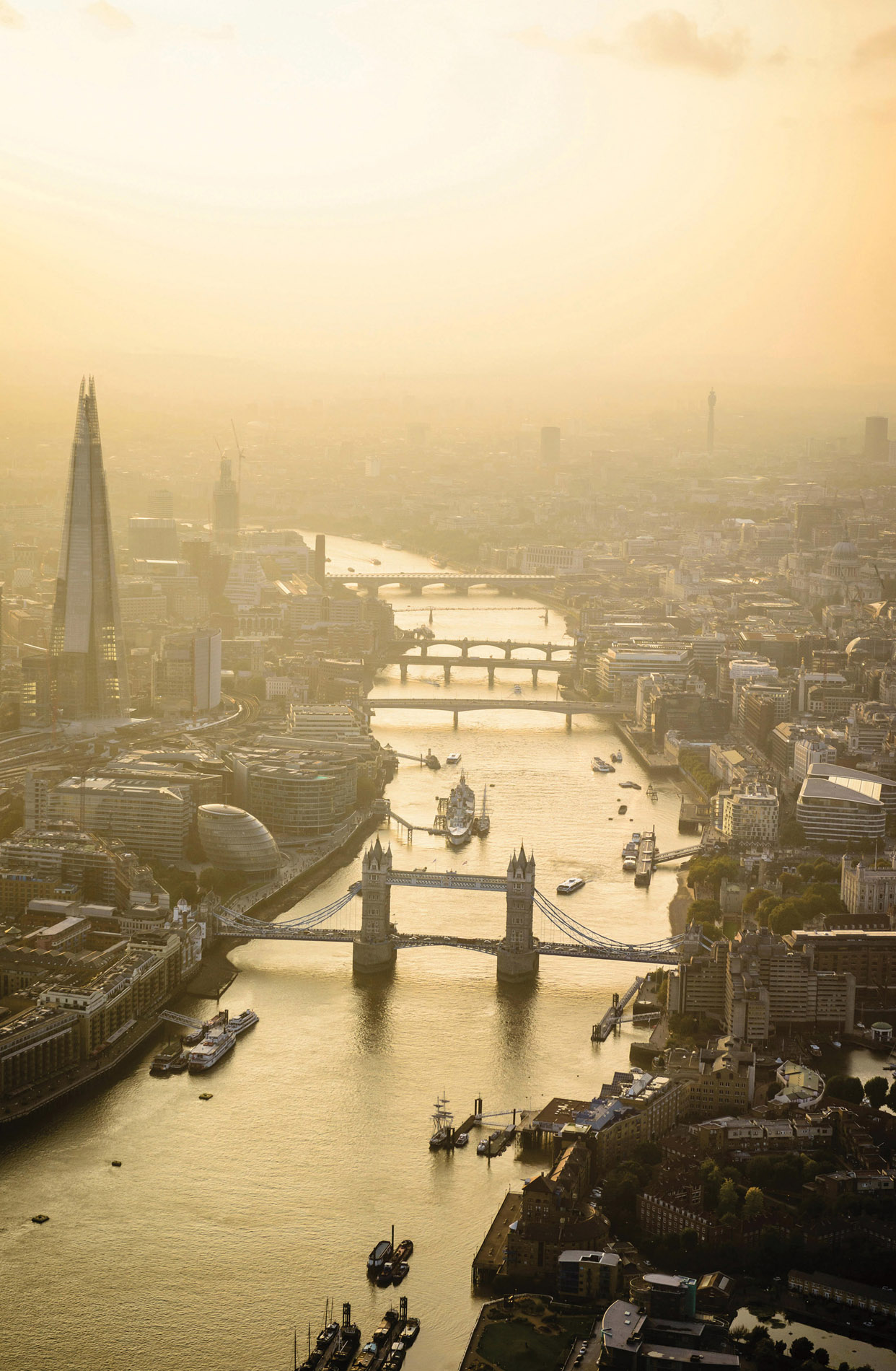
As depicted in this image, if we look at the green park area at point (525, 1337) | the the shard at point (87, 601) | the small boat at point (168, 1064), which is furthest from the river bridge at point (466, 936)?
the the shard at point (87, 601)

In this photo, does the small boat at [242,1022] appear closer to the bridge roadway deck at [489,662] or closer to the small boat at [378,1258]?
the small boat at [378,1258]

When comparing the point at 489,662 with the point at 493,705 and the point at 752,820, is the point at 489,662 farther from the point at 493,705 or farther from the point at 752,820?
the point at 752,820

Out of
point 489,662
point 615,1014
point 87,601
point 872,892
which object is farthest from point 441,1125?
point 489,662

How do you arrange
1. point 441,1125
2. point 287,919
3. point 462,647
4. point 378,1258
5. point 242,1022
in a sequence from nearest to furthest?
point 378,1258 < point 441,1125 < point 242,1022 < point 287,919 < point 462,647

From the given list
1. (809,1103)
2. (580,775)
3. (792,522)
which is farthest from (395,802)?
(792,522)

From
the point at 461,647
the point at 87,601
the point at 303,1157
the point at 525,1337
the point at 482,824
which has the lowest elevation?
the point at 525,1337

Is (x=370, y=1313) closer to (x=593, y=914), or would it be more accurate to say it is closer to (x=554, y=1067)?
(x=554, y=1067)
